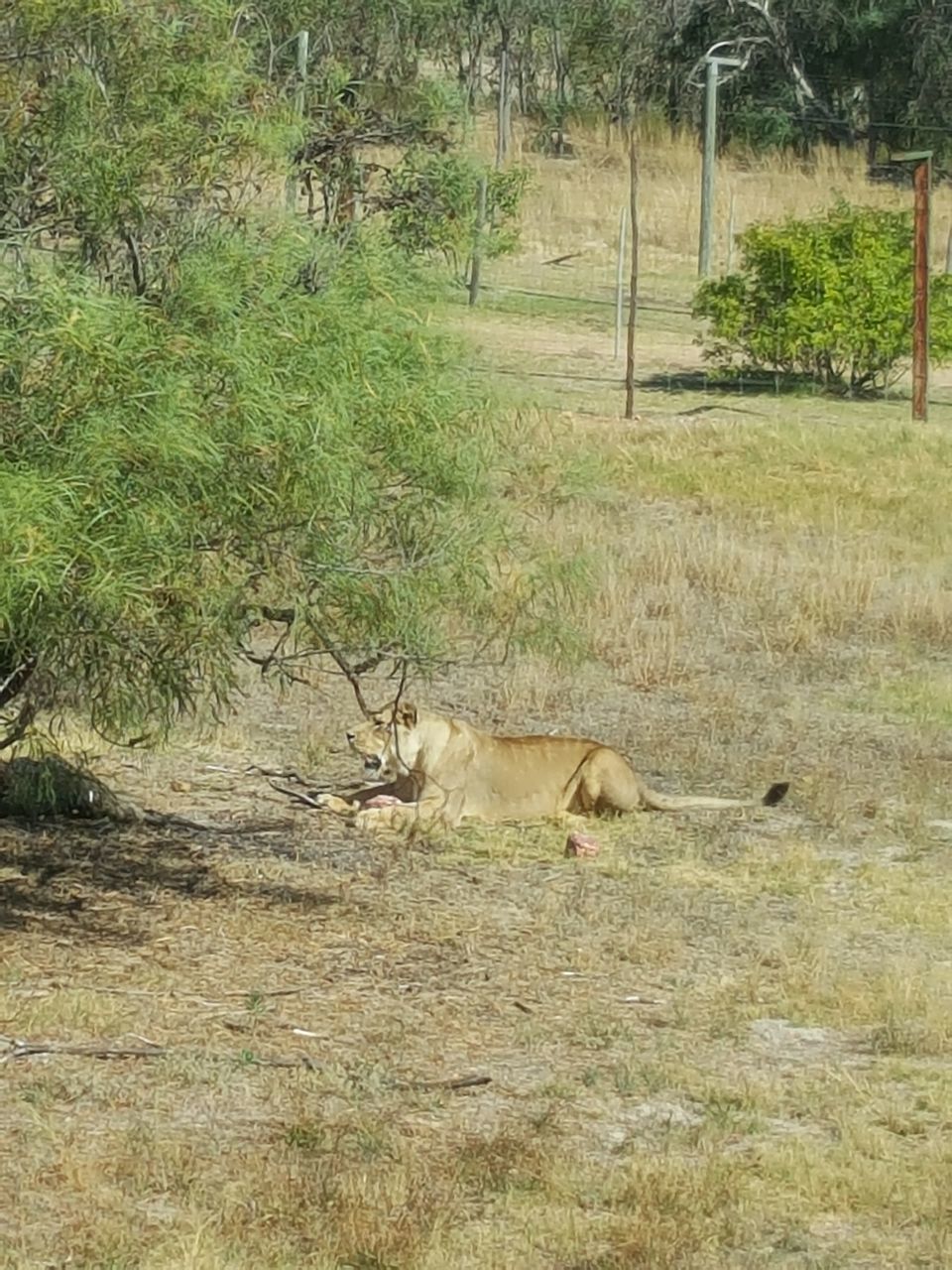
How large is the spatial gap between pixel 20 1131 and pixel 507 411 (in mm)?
3268

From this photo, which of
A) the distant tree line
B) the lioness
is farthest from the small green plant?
the distant tree line

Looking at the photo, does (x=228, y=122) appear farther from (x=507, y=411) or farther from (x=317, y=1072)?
(x=317, y=1072)

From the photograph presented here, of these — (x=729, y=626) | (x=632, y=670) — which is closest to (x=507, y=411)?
(x=632, y=670)

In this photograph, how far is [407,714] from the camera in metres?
11.5

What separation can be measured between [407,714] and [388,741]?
16 cm

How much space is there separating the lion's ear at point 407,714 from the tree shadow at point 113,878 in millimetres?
657

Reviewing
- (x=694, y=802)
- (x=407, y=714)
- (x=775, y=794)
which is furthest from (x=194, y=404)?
(x=775, y=794)

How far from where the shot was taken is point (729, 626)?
55.5 feet

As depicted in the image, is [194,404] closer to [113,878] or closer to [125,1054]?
[125,1054]

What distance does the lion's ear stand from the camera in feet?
37.8

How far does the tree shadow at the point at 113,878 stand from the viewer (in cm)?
997

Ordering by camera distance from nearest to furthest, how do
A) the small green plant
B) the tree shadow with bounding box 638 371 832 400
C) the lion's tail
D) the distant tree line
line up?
the lion's tail, the small green plant, the tree shadow with bounding box 638 371 832 400, the distant tree line

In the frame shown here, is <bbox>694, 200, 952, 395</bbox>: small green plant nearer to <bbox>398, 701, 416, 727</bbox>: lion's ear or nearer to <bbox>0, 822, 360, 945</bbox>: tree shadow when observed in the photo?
<bbox>398, 701, 416, 727</bbox>: lion's ear

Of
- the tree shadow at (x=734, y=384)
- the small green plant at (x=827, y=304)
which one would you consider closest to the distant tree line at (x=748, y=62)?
the small green plant at (x=827, y=304)
